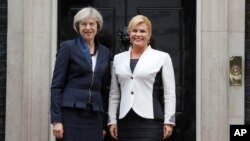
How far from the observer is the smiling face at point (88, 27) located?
4836 mm

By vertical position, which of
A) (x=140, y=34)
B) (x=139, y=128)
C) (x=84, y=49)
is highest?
(x=140, y=34)

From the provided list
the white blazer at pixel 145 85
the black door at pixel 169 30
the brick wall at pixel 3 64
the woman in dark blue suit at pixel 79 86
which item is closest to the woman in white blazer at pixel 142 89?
the white blazer at pixel 145 85

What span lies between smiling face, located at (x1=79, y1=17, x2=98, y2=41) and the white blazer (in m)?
0.35

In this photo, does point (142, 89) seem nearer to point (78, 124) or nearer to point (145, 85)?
point (145, 85)

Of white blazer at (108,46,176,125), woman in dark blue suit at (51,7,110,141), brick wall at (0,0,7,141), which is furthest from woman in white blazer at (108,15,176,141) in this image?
brick wall at (0,0,7,141)

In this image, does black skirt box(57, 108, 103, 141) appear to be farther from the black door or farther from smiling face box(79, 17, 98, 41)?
the black door

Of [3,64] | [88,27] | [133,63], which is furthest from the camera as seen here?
[3,64]

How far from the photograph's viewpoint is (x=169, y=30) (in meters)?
6.67

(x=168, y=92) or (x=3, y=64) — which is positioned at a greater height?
(x=3, y=64)

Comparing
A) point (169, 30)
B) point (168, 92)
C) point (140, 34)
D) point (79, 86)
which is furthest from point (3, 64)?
point (168, 92)

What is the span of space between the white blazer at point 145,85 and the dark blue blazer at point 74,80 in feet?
0.62

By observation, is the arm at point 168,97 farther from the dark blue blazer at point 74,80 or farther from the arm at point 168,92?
the dark blue blazer at point 74,80

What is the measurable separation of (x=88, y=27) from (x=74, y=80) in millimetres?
438

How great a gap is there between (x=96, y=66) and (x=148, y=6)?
1.97 meters
